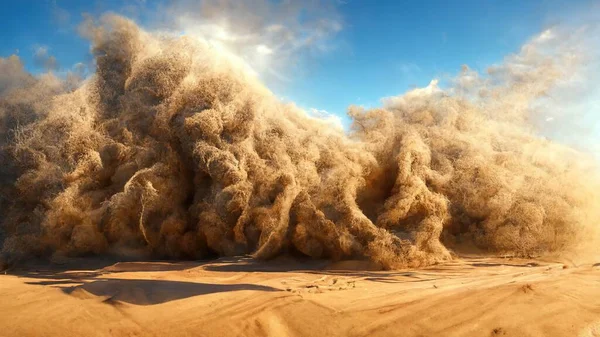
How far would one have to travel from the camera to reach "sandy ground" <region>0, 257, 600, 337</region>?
2.81 meters

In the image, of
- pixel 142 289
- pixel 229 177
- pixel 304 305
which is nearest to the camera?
pixel 304 305

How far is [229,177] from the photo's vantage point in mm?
5777

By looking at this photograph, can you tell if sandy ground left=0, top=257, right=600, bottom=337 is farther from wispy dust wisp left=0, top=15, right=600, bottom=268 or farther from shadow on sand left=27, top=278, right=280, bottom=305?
wispy dust wisp left=0, top=15, right=600, bottom=268

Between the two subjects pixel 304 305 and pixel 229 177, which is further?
pixel 229 177

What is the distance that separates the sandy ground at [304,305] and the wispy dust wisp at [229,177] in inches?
52.0

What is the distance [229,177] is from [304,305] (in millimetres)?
2949

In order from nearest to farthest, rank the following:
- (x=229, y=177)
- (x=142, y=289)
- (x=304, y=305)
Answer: (x=304, y=305) → (x=142, y=289) → (x=229, y=177)

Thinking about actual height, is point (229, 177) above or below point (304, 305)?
above

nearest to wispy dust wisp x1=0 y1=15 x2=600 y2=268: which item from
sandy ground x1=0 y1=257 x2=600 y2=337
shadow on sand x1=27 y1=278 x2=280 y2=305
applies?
sandy ground x1=0 y1=257 x2=600 y2=337

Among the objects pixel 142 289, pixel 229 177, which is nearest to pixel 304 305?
pixel 142 289

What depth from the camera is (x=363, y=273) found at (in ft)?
15.3

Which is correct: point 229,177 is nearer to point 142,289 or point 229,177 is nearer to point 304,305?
Answer: point 142,289

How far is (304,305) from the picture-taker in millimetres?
3201

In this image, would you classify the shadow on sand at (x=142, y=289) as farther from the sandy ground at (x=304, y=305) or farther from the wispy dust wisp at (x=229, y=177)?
the wispy dust wisp at (x=229, y=177)
